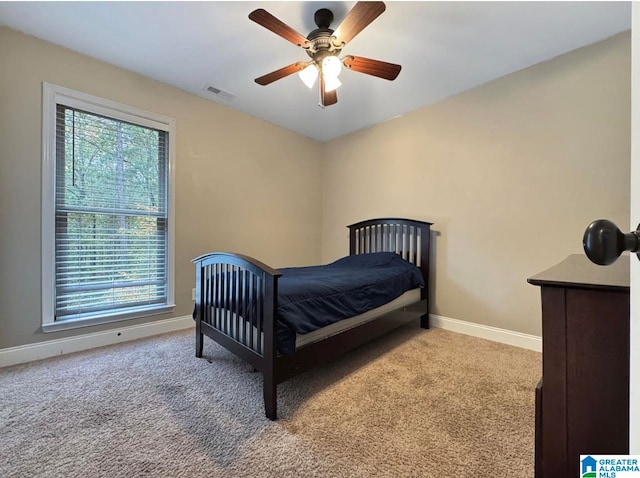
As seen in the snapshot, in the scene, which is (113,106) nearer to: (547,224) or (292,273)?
(292,273)

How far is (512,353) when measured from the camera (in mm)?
2447

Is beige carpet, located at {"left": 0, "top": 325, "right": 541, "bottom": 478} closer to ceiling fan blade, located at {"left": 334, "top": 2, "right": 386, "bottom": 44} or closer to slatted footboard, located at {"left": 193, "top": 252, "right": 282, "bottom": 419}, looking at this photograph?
slatted footboard, located at {"left": 193, "top": 252, "right": 282, "bottom": 419}

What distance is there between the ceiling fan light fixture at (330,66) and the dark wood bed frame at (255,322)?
1368mm

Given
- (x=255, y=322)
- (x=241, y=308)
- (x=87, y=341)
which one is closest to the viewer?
(x=255, y=322)

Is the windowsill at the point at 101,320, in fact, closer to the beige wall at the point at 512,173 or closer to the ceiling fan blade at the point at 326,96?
the ceiling fan blade at the point at 326,96

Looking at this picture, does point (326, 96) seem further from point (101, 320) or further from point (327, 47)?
point (101, 320)

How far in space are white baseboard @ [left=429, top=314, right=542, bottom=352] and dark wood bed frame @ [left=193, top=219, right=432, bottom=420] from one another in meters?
0.40

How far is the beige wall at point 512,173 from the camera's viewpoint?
226 cm

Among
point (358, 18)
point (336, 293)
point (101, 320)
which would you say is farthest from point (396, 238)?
point (101, 320)

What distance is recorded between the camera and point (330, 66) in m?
1.97

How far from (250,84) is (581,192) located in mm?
3059

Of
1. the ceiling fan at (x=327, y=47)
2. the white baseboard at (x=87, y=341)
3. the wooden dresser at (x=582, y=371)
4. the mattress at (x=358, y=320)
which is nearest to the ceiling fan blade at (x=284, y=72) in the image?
the ceiling fan at (x=327, y=47)

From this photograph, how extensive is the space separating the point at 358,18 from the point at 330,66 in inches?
14.4

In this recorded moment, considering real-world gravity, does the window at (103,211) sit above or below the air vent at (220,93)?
below
